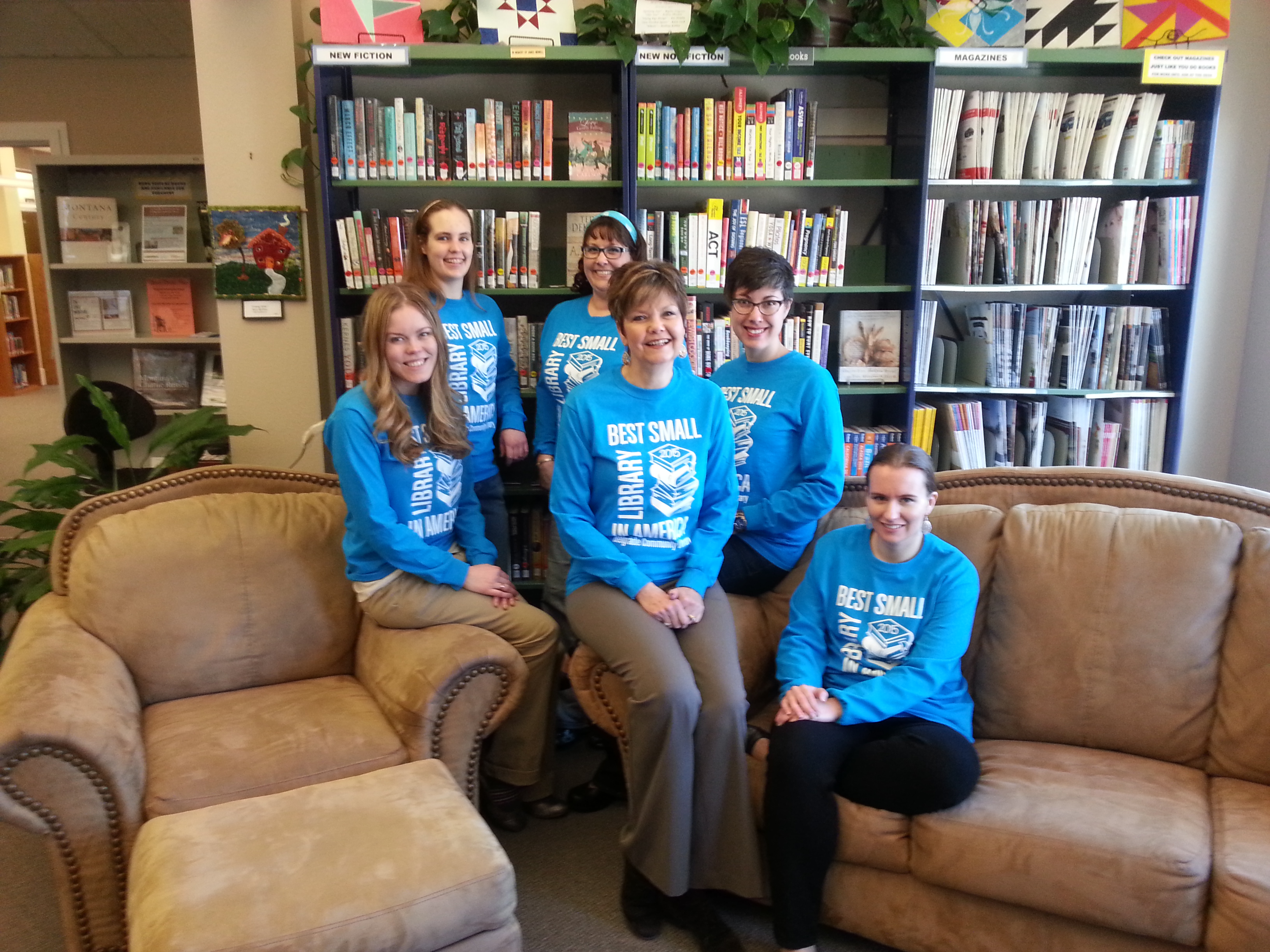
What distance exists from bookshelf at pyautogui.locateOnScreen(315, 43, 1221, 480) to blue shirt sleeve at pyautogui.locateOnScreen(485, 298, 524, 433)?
1.23 ft

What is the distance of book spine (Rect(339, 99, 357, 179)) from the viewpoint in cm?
281

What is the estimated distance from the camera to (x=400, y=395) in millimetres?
2137

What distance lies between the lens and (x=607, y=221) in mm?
2471

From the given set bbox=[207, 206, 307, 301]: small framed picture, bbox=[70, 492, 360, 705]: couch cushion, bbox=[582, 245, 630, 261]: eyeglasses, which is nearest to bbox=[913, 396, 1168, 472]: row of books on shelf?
bbox=[582, 245, 630, 261]: eyeglasses

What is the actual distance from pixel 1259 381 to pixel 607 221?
2.62 meters

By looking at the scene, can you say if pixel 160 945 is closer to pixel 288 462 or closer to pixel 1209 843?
pixel 1209 843

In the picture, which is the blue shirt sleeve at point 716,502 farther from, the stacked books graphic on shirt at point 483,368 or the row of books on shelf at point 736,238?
the row of books on shelf at point 736,238

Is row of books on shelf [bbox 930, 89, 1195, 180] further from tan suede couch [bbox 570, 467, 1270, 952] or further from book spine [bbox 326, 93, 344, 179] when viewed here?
book spine [bbox 326, 93, 344, 179]

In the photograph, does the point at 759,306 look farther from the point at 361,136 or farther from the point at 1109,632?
the point at 361,136

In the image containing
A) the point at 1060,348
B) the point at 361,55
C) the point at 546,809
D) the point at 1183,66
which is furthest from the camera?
the point at 1060,348

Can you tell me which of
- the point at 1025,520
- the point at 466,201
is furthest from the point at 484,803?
the point at 466,201

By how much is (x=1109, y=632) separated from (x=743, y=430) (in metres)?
0.93

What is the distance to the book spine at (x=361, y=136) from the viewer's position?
2.82m

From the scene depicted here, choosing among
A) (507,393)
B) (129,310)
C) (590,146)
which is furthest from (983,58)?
(129,310)
